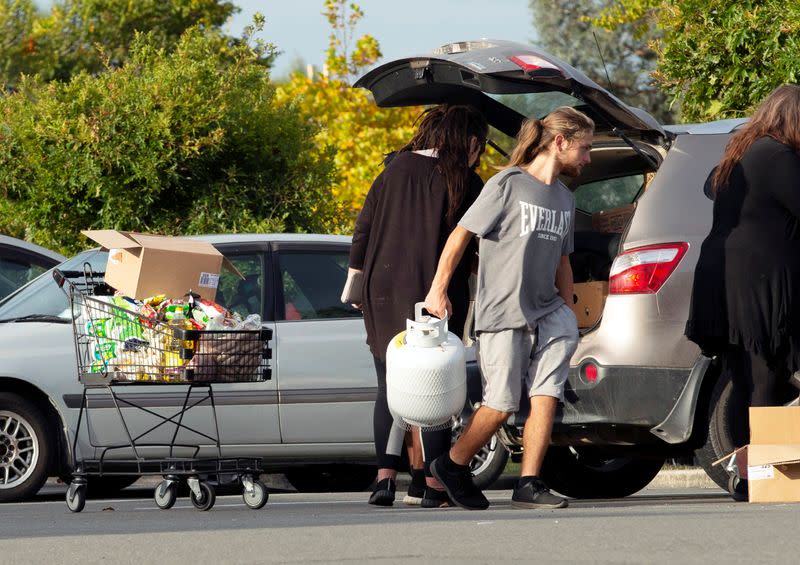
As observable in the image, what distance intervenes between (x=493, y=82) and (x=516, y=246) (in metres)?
0.83

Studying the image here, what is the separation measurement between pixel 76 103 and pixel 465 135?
6263 mm

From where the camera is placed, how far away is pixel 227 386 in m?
9.02

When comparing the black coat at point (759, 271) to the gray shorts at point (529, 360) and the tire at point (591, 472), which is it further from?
the tire at point (591, 472)

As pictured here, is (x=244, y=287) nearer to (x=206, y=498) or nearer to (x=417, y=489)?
(x=206, y=498)

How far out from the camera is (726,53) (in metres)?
11.4

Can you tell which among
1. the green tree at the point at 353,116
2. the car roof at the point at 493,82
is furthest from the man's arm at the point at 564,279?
the green tree at the point at 353,116

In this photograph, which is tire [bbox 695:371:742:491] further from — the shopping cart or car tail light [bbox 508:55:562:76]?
the shopping cart

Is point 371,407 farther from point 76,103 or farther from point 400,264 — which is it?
point 76,103

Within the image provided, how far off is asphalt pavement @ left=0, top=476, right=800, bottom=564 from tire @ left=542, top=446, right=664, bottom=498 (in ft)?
2.65

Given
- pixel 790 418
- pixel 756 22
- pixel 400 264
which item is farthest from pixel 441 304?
pixel 756 22

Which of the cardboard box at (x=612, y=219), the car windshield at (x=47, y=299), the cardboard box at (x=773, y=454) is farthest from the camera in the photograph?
the car windshield at (x=47, y=299)

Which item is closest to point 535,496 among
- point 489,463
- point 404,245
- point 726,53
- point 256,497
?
point 404,245

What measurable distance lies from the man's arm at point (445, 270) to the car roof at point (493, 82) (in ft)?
2.48

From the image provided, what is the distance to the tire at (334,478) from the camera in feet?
34.3
